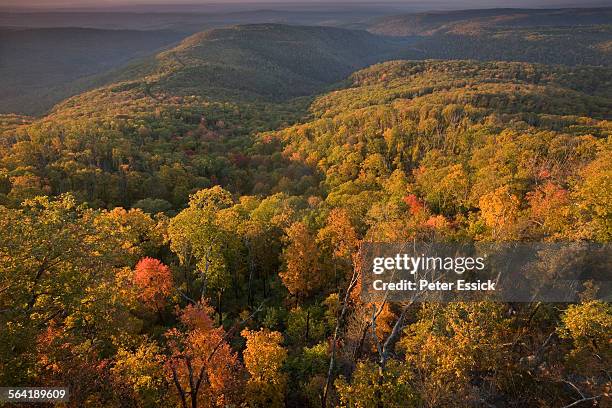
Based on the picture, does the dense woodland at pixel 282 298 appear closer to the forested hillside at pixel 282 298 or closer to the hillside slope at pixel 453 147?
the forested hillside at pixel 282 298

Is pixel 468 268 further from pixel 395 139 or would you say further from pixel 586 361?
pixel 395 139

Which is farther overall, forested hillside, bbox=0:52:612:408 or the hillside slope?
the hillside slope

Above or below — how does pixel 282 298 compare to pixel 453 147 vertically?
below

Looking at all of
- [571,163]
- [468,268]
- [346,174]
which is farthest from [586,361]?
[346,174]

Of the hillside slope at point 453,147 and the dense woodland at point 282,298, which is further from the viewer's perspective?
the hillside slope at point 453,147

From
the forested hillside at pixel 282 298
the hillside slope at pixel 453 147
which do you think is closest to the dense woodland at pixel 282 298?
the forested hillside at pixel 282 298

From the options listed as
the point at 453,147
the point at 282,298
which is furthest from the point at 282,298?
the point at 453,147

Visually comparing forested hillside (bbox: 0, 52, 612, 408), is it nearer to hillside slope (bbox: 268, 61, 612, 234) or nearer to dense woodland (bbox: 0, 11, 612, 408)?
dense woodland (bbox: 0, 11, 612, 408)

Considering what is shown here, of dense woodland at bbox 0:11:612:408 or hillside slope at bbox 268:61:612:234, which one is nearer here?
dense woodland at bbox 0:11:612:408

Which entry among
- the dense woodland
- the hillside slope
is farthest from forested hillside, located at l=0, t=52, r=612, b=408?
the hillside slope

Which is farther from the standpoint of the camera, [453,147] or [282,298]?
[453,147]

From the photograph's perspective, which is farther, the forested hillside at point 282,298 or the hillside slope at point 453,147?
the hillside slope at point 453,147

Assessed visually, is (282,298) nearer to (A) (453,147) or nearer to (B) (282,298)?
(B) (282,298)
